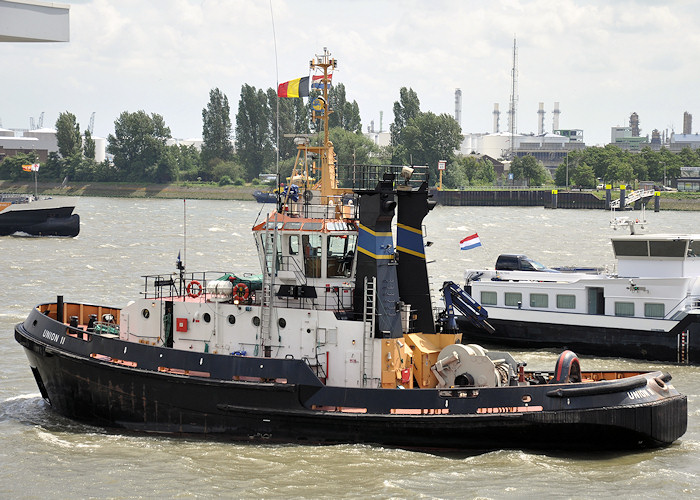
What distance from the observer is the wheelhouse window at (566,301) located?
2544 centimetres

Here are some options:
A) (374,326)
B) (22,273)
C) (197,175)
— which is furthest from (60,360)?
(197,175)

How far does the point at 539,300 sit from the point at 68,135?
99.1 m

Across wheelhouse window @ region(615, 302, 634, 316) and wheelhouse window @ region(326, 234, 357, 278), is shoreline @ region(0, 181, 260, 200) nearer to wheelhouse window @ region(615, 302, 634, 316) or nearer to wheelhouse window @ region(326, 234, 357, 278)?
wheelhouse window @ region(615, 302, 634, 316)

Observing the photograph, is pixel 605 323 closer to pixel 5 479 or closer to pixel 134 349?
pixel 134 349

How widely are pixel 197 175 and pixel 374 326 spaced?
4165 inches

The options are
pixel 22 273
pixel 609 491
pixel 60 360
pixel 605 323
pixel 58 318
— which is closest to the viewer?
pixel 609 491

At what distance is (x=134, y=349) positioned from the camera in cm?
1622

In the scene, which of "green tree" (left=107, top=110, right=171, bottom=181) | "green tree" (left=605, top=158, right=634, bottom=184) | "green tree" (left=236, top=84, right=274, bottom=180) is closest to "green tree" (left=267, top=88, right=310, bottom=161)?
"green tree" (left=236, top=84, right=274, bottom=180)

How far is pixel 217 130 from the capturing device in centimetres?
11431

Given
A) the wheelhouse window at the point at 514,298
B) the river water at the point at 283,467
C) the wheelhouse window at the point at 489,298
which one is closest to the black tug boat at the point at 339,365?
the river water at the point at 283,467

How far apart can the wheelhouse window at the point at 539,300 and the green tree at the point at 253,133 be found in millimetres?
84385

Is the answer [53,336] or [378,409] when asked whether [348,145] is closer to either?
[53,336]

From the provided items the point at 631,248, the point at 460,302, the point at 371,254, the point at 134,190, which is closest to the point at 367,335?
the point at 371,254

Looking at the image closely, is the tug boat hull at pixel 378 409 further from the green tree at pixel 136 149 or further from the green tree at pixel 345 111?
the green tree at pixel 136 149
